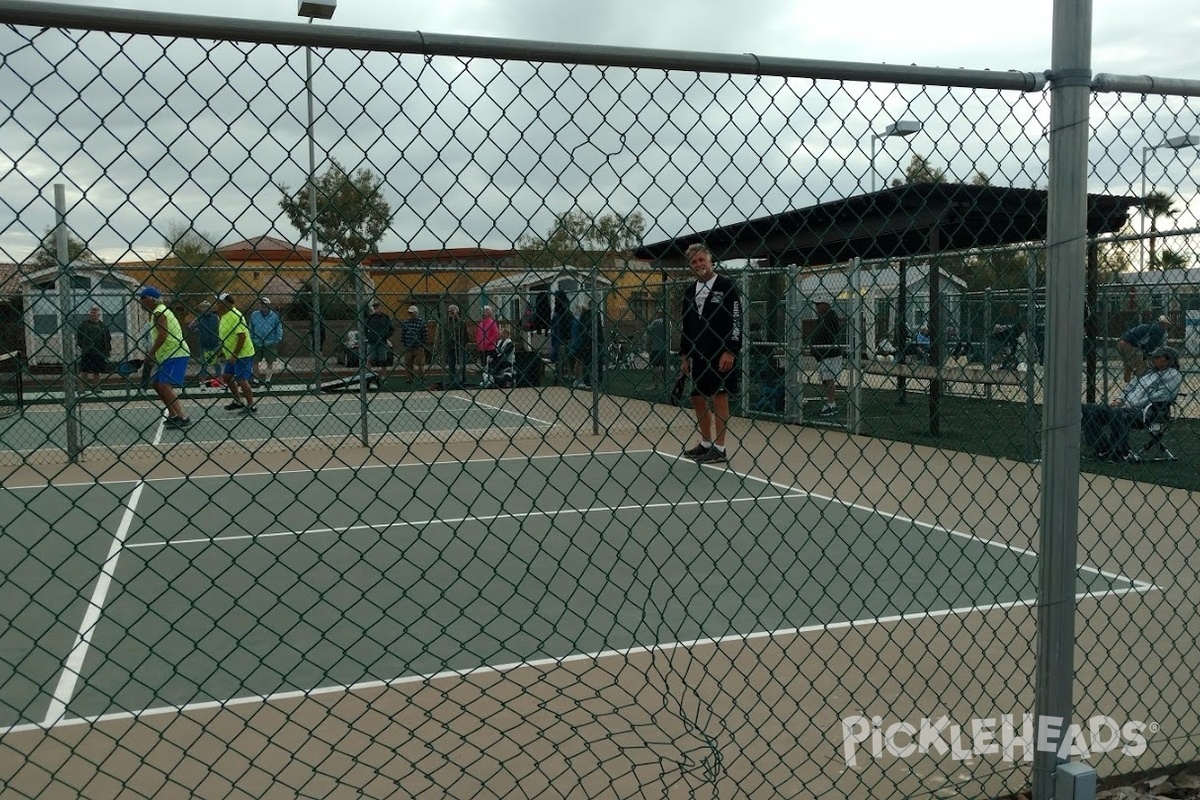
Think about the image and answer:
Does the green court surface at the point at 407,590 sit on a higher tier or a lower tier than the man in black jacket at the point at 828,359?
lower

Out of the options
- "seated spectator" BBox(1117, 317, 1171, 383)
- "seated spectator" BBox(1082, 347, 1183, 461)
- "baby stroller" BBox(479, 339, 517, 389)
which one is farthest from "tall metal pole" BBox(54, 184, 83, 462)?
"seated spectator" BBox(1082, 347, 1183, 461)

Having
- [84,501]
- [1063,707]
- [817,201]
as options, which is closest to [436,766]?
[1063,707]

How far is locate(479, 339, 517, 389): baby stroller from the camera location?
255 inches

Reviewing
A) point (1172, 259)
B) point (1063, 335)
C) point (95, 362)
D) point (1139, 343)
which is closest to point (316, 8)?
point (1063, 335)

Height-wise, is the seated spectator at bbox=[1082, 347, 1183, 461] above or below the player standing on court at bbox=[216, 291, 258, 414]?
below

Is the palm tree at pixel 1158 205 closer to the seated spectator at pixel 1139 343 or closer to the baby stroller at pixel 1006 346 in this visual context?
the seated spectator at pixel 1139 343

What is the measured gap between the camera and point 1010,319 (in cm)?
1259

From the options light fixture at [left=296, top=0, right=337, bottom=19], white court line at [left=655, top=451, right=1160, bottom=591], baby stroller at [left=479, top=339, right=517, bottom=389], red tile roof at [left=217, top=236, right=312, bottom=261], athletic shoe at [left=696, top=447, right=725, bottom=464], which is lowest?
white court line at [left=655, top=451, right=1160, bottom=591]

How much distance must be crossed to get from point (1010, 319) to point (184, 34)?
1194cm

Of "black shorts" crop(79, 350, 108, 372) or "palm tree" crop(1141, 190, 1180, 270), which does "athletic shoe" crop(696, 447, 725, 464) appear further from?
"black shorts" crop(79, 350, 108, 372)

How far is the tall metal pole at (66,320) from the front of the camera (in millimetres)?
2561
